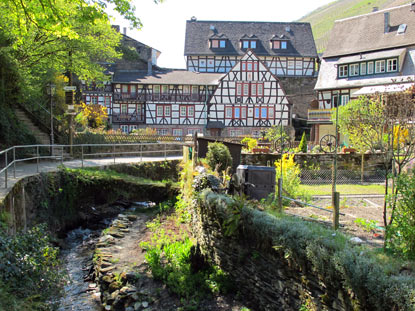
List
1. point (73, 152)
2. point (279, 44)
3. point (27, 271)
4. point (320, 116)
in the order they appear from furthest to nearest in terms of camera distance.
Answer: point (279, 44) → point (320, 116) → point (73, 152) → point (27, 271)

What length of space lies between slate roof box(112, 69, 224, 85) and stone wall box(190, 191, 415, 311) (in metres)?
36.4

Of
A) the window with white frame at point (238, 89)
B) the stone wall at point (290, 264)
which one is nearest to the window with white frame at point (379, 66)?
the window with white frame at point (238, 89)

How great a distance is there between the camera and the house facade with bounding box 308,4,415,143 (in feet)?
115

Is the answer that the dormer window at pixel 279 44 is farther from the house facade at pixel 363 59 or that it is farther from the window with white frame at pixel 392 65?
the window with white frame at pixel 392 65

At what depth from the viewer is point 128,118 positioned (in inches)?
1783

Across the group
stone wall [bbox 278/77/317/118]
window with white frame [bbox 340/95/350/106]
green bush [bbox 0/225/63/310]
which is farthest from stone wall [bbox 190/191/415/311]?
stone wall [bbox 278/77/317/118]

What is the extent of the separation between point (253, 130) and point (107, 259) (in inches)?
1415

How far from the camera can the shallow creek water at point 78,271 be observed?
8695 mm

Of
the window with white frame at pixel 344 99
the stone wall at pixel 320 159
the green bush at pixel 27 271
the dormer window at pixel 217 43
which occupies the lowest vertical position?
the green bush at pixel 27 271

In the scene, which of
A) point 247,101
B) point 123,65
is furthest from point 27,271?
point 123,65

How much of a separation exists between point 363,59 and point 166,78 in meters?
20.3

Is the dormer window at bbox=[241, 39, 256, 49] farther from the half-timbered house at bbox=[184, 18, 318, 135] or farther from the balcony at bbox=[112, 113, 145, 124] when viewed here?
the balcony at bbox=[112, 113, 145, 124]

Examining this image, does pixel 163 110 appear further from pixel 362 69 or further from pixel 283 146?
pixel 283 146

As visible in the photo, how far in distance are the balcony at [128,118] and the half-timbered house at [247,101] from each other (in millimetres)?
7310
